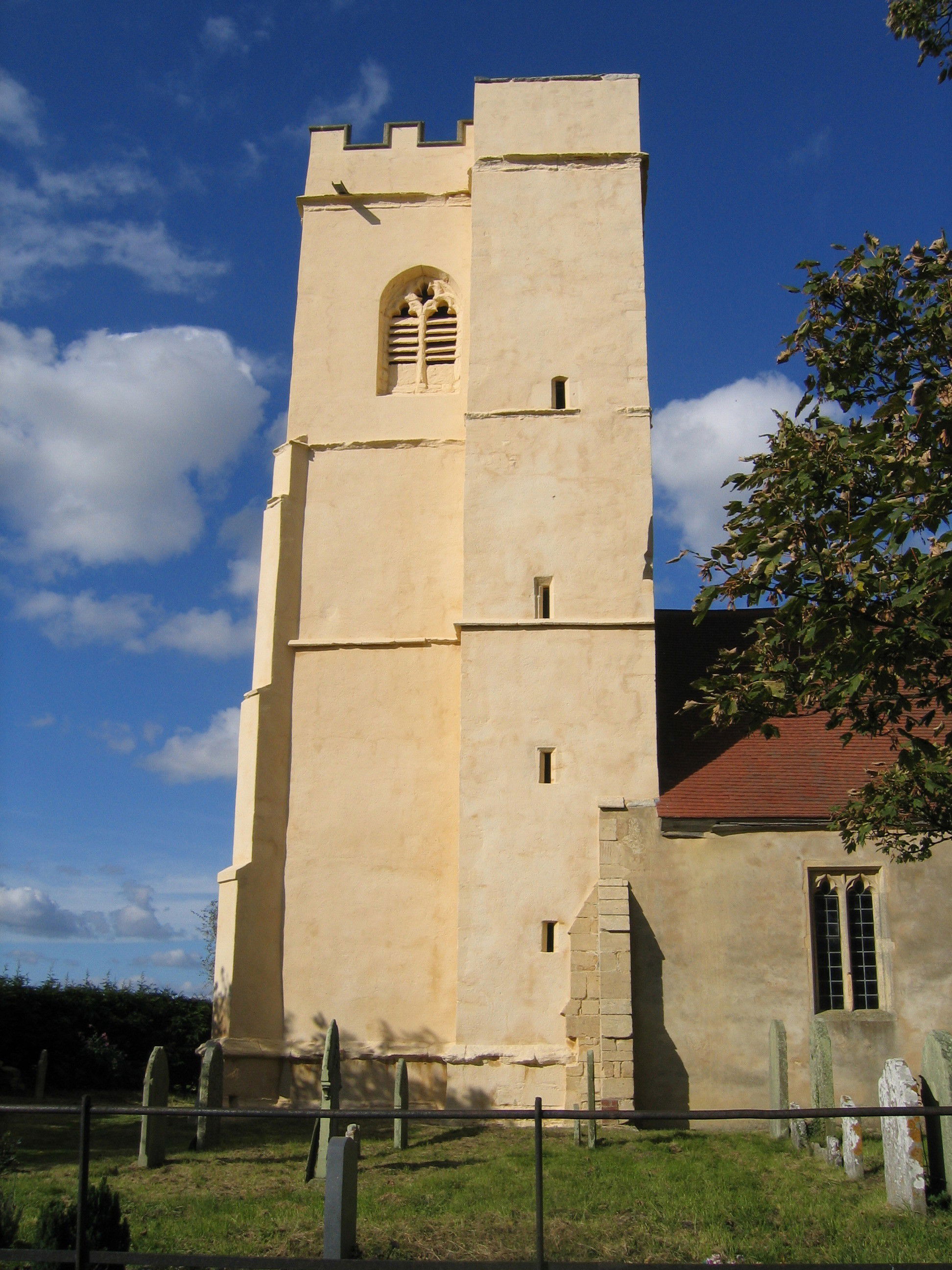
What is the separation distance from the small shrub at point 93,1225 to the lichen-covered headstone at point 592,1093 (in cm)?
639

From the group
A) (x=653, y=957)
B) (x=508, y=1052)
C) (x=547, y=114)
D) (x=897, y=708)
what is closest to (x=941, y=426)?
(x=897, y=708)

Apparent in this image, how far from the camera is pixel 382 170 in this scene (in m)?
20.4

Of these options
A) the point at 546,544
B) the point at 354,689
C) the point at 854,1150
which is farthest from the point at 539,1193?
the point at 546,544

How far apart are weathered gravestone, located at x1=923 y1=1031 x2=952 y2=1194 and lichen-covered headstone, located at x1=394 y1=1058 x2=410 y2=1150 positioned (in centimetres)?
581

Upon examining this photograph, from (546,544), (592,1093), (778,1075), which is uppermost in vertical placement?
(546,544)

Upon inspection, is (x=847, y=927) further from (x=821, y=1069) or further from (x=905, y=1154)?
(x=905, y=1154)

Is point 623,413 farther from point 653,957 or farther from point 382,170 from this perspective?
point 653,957

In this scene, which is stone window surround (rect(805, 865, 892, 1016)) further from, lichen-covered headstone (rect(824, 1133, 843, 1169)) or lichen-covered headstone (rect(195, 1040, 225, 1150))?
lichen-covered headstone (rect(195, 1040, 225, 1150))

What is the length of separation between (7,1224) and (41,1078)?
11.6m

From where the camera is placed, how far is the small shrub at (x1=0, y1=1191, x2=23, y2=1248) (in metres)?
7.05

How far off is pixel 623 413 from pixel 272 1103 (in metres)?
11.8

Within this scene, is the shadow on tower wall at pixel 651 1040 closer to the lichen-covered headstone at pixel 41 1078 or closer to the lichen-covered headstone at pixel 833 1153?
the lichen-covered headstone at pixel 833 1153

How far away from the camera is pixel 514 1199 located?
381 inches

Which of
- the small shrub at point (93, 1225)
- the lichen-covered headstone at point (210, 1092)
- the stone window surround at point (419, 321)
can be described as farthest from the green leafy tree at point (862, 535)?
the stone window surround at point (419, 321)
